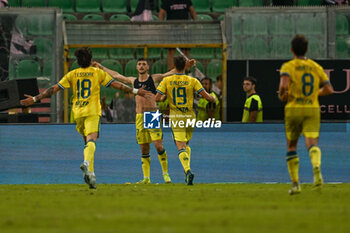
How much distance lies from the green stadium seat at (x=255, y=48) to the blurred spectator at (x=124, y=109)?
10.7 feet

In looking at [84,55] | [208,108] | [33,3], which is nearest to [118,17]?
[33,3]

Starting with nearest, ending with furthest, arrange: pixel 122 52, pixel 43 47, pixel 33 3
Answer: pixel 43 47, pixel 122 52, pixel 33 3

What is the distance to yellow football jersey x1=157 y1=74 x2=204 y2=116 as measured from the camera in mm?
13688

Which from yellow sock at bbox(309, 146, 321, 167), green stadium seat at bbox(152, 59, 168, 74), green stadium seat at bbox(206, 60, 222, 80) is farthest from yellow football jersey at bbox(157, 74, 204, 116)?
green stadium seat at bbox(206, 60, 222, 80)

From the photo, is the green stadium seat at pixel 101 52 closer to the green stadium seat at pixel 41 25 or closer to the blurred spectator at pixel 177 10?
the green stadium seat at pixel 41 25

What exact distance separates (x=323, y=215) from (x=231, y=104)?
31.9 feet

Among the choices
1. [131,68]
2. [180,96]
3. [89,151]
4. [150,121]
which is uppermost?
[131,68]

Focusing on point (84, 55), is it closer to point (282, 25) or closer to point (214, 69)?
point (214, 69)

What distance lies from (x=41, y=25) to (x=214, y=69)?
4.20 metres

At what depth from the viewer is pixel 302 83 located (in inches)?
383

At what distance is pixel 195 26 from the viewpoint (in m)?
18.6

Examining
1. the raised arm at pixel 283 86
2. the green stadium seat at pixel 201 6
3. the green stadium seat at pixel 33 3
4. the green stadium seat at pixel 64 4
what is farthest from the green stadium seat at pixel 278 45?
the raised arm at pixel 283 86

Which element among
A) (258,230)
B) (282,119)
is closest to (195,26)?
(282,119)

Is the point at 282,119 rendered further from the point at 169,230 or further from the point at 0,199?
the point at 169,230
